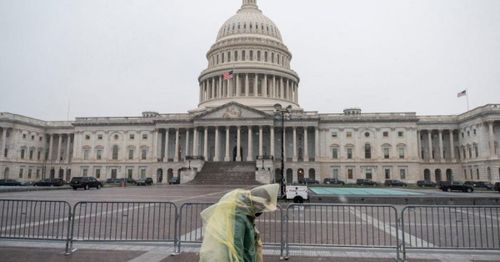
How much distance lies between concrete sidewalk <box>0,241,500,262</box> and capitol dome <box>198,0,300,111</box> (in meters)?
72.6

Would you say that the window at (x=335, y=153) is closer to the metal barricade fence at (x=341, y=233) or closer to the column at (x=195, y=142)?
the column at (x=195, y=142)

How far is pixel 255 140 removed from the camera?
80938 mm

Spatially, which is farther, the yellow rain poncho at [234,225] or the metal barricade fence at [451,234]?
the metal barricade fence at [451,234]

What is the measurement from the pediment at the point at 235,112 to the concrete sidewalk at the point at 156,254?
212ft

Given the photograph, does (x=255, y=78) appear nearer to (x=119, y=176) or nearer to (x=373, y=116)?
(x=373, y=116)

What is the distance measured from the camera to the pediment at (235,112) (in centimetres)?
7544

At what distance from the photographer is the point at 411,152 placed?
76.1m

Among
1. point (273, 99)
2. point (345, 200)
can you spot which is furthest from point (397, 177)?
point (345, 200)

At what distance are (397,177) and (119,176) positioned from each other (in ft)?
203

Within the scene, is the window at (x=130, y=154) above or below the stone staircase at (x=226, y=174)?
above

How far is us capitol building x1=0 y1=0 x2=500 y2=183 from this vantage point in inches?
2950

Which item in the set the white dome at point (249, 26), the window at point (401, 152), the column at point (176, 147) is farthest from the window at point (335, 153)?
the white dome at point (249, 26)

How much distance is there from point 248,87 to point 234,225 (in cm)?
8524

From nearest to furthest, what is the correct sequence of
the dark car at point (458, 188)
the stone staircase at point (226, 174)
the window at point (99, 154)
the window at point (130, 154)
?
1. the dark car at point (458, 188)
2. the stone staircase at point (226, 174)
3. the window at point (130, 154)
4. the window at point (99, 154)
